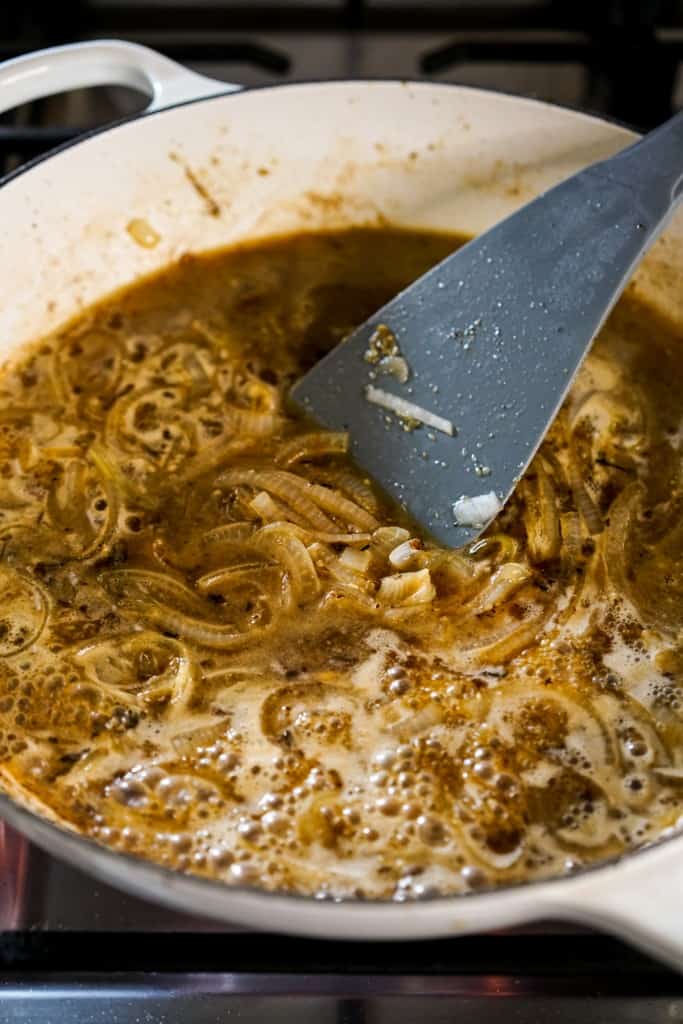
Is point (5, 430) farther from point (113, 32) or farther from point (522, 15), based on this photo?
point (522, 15)

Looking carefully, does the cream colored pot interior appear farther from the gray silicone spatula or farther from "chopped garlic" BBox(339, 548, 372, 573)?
"chopped garlic" BBox(339, 548, 372, 573)

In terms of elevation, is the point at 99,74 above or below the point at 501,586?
above

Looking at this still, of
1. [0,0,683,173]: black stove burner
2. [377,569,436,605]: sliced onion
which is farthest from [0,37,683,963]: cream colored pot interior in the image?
[377,569,436,605]: sliced onion

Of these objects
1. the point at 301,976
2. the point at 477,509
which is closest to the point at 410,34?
the point at 477,509

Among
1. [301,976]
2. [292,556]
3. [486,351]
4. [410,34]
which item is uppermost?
[410,34]

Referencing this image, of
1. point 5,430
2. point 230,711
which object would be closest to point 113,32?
point 5,430

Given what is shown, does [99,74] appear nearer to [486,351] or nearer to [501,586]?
[486,351]

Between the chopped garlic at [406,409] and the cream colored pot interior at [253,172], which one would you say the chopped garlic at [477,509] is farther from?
the cream colored pot interior at [253,172]

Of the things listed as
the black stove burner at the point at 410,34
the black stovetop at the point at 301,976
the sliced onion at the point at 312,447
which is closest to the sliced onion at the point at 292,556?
the sliced onion at the point at 312,447
